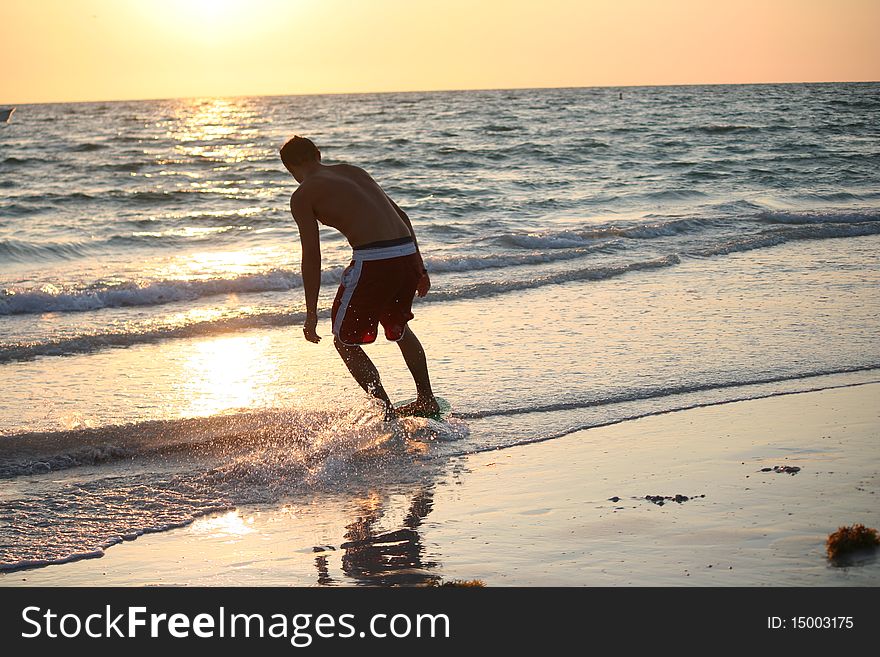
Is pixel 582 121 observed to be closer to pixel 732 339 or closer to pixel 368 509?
pixel 732 339

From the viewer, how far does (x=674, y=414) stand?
19.8 feet

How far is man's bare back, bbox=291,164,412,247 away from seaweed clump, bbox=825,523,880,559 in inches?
109

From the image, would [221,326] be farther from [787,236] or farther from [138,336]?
[787,236]

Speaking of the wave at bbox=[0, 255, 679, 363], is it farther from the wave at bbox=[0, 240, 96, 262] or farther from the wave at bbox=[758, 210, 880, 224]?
the wave at bbox=[0, 240, 96, 262]

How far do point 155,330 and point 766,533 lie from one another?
20.2ft

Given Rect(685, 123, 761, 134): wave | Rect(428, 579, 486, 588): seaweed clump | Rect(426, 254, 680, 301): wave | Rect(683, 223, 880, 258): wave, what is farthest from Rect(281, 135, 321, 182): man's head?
Rect(685, 123, 761, 134): wave

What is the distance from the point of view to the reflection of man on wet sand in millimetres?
3867

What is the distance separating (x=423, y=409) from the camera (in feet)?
19.6

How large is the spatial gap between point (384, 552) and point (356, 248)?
6.59 ft

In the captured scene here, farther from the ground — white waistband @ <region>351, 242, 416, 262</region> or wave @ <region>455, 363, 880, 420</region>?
white waistband @ <region>351, 242, 416, 262</region>

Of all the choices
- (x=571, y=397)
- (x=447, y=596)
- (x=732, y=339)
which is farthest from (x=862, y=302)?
(x=447, y=596)

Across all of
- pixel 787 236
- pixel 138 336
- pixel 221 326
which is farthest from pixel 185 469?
pixel 787 236

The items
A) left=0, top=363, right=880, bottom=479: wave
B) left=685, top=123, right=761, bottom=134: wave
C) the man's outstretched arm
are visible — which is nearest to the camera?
the man's outstretched arm

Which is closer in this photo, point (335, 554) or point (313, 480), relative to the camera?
point (335, 554)
